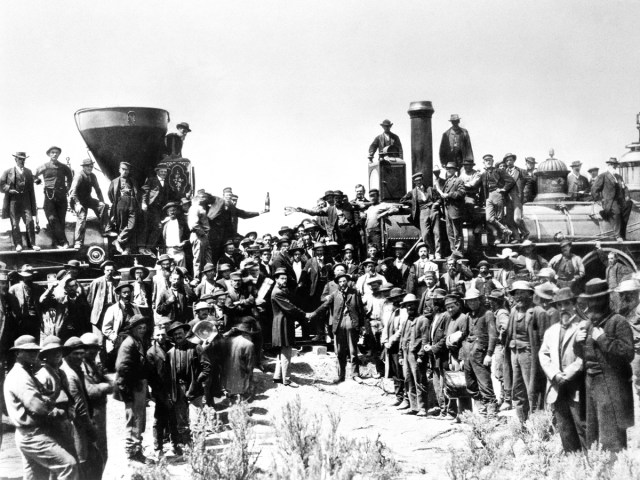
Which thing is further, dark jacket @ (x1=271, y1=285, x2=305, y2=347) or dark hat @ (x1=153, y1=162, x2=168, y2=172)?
dark hat @ (x1=153, y1=162, x2=168, y2=172)

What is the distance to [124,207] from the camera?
17781mm

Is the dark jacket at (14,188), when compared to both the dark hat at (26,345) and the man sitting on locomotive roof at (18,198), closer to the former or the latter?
the man sitting on locomotive roof at (18,198)

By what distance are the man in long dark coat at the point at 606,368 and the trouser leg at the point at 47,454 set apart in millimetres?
4977

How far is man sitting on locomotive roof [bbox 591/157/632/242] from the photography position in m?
19.1

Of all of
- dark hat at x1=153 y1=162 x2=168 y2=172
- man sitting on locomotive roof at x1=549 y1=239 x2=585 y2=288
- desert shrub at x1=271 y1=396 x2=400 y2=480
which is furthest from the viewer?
dark hat at x1=153 y1=162 x2=168 y2=172

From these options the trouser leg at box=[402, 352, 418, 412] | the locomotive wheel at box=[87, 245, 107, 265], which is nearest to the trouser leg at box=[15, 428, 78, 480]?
the trouser leg at box=[402, 352, 418, 412]

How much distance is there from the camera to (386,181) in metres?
20.9

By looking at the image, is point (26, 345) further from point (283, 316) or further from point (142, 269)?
point (283, 316)

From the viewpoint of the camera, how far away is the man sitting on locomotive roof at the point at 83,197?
683 inches

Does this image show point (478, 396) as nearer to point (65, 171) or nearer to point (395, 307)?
point (395, 307)

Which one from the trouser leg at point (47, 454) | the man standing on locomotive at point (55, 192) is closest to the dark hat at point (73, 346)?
the trouser leg at point (47, 454)

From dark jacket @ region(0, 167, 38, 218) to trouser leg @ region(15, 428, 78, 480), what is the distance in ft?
29.5

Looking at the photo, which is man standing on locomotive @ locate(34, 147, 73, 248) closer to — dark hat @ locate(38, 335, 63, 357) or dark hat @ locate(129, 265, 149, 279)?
dark hat @ locate(129, 265, 149, 279)

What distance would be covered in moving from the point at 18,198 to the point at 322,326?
590 cm
